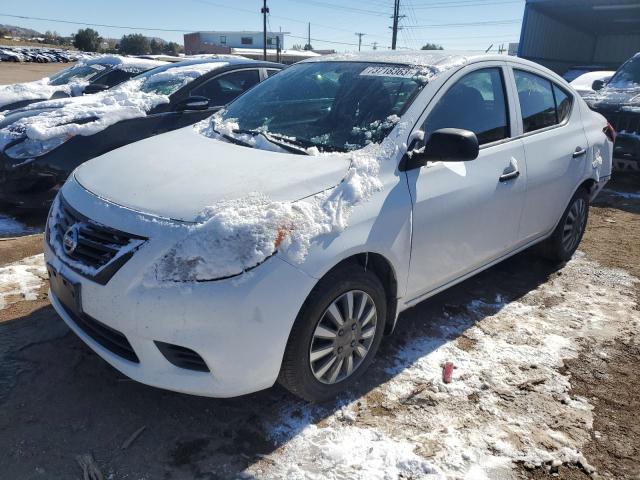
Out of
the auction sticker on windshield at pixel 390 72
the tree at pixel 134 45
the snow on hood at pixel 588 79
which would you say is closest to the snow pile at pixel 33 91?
the auction sticker on windshield at pixel 390 72

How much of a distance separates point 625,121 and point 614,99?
1.82ft

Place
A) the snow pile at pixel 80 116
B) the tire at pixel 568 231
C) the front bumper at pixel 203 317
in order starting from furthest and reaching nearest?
the snow pile at pixel 80 116 → the tire at pixel 568 231 → the front bumper at pixel 203 317

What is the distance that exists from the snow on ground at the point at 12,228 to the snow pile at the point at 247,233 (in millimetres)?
3651

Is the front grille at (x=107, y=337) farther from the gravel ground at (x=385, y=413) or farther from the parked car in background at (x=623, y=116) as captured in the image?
the parked car in background at (x=623, y=116)

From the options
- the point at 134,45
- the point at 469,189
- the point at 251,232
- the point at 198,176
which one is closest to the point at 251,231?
the point at 251,232

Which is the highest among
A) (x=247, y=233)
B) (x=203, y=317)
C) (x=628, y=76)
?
(x=628, y=76)

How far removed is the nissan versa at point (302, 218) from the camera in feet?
6.97

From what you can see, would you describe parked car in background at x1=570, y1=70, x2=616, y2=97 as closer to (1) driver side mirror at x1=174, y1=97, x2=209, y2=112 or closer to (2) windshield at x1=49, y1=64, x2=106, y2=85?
(1) driver side mirror at x1=174, y1=97, x2=209, y2=112

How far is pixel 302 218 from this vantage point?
2.25 metres

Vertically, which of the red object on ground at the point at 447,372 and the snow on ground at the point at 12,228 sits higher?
the red object on ground at the point at 447,372

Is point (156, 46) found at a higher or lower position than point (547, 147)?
higher

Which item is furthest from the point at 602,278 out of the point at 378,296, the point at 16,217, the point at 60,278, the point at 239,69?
the point at 16,217

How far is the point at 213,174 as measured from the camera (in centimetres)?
254

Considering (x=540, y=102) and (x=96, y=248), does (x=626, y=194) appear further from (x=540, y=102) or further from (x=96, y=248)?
(x=96, y=248)
